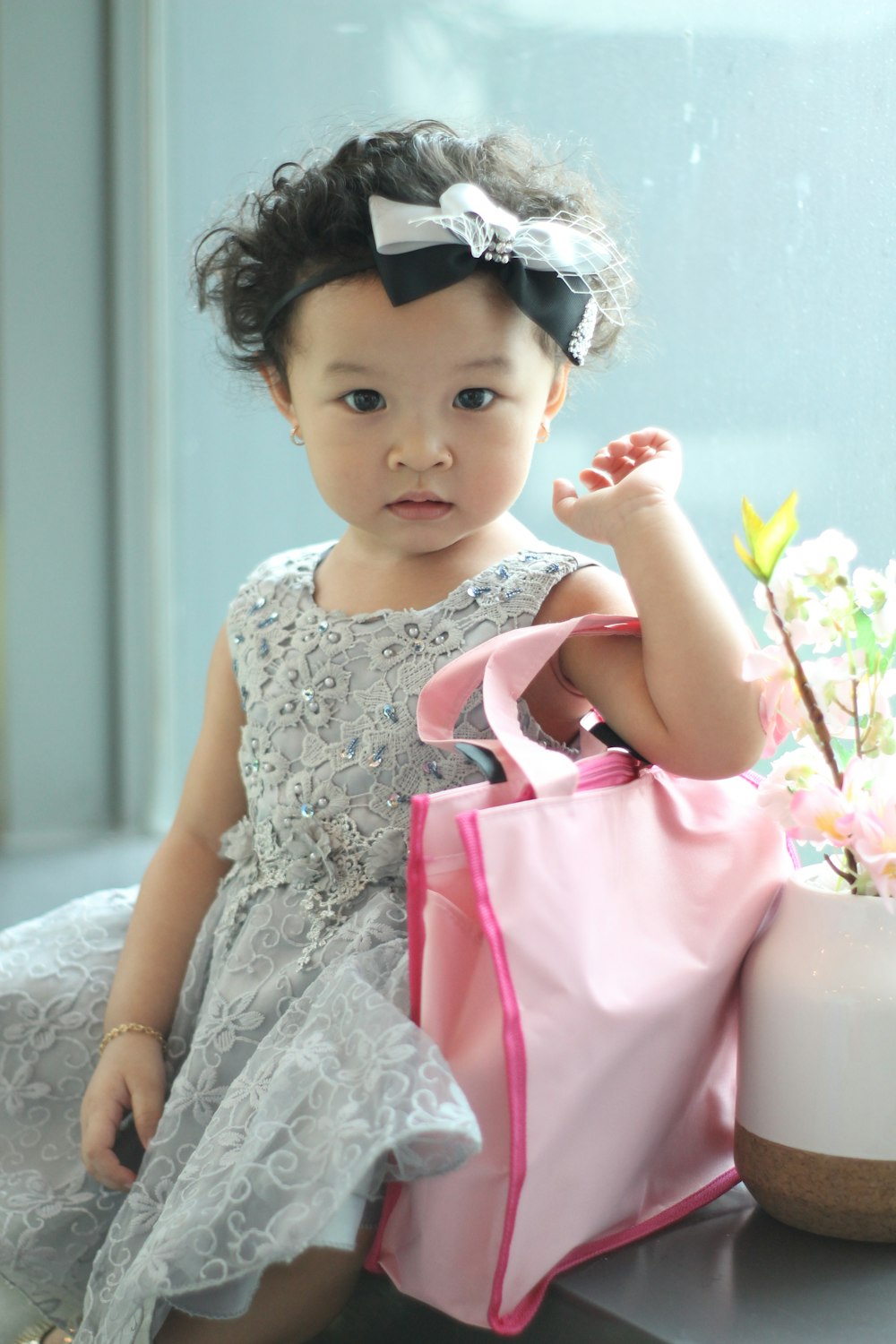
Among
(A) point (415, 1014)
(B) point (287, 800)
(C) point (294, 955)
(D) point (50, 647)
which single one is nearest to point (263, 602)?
(B) point (287, 800)

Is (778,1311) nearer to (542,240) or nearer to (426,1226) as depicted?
(426,1226)

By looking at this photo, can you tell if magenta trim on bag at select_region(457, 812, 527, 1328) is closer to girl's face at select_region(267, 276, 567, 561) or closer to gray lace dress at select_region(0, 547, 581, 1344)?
gray lace dress at select_region(0, 547, 581, 1344)

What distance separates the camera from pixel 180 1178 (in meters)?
0.83

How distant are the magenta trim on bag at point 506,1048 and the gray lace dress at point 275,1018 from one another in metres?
0.04

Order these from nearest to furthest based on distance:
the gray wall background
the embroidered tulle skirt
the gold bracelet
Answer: the embroidered tulle skirt < the gold bracelet < the gray wall background

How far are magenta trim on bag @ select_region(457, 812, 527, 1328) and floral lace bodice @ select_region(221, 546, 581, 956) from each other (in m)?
0.20

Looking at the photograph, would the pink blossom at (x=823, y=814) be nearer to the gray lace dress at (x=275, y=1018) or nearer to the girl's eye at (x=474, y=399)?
the gray lace dress at (x=275, y=1018)

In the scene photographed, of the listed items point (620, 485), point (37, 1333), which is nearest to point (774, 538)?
point (620, 485)

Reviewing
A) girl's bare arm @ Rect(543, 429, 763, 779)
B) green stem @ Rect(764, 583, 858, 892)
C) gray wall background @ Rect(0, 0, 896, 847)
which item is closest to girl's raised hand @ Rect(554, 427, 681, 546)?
girl's bare arm @ Rect(543, 429, 763, 779)

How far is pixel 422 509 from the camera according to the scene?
96 cm

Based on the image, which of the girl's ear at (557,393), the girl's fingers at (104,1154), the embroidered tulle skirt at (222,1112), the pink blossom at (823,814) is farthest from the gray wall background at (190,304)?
the girl's fingers at (104,1154)

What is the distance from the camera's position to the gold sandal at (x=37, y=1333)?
0.97m

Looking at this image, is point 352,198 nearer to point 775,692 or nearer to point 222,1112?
point 775,692

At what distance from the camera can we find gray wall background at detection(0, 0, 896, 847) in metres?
1.38
